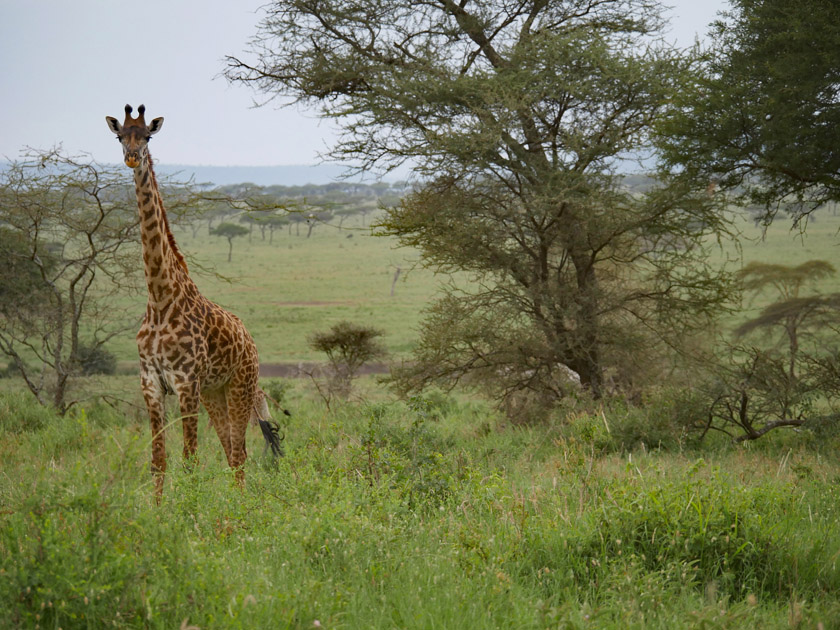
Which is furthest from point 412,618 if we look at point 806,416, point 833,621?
point 806,416

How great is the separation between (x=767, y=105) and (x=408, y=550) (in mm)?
6811

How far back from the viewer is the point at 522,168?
10.8 metres

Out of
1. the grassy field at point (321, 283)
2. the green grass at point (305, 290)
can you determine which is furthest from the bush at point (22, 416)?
the grassy field at point (321, 283)

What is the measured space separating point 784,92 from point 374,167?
600cm

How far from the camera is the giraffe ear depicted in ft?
17.1

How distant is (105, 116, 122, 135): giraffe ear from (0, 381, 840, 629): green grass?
2.36m

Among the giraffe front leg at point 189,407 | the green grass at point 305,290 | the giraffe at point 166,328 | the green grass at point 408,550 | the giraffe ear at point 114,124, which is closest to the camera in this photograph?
the green grass at point 408,550

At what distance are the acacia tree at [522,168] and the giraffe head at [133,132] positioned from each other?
17.7 ft

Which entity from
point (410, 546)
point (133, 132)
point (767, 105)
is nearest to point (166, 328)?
point (133, 132)

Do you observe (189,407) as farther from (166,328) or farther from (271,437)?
(271,437)

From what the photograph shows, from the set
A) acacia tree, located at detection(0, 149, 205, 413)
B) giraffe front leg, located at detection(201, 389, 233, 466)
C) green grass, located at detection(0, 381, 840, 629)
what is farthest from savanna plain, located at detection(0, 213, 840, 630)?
acacia tree, located at detection(0, 149, 205, 413)

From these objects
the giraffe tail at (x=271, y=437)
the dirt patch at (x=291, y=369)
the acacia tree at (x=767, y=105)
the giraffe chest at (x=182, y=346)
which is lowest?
the dirt patch at (x=291, y=369)

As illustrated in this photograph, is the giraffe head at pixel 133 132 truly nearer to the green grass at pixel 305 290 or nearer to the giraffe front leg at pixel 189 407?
the giraffe front leg at pixel 189 407

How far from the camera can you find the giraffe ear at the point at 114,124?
205 inches
